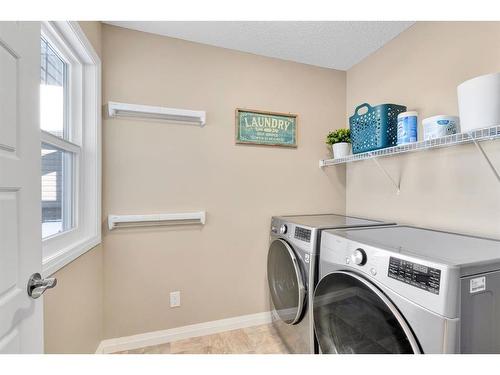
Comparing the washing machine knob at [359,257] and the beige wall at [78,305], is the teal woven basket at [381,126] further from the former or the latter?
the beige wall at [78,305]

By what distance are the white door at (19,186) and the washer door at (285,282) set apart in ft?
3.86

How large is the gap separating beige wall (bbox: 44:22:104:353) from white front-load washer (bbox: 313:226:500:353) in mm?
1240

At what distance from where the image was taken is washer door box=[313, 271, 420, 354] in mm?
830

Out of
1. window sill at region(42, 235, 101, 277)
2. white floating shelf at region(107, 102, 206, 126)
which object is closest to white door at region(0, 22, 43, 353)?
window sill at region(42, 235, 101, 277)

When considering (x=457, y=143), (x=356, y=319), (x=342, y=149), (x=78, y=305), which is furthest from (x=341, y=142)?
(x=78, y=305)

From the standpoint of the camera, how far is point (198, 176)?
1805 millimetres

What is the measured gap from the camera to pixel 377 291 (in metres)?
0.89

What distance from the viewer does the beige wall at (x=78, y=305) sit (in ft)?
3.38

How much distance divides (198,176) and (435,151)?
159cm

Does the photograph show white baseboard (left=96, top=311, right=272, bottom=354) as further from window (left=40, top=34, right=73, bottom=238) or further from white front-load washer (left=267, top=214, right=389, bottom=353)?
window (left=40, top=34, right=73, bottom=238)

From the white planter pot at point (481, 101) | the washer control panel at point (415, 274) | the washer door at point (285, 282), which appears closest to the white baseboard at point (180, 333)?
the washer door at point (285, 282)

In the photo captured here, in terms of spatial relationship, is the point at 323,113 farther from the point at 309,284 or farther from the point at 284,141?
the point at 309,284

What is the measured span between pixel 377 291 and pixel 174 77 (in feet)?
5.99
